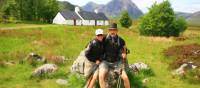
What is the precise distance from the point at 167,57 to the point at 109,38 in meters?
21.4

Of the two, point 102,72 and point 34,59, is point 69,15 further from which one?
point 102,72

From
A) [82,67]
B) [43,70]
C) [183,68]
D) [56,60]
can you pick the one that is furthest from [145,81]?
[56,60]

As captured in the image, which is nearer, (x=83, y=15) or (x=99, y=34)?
(x=99, y=34)

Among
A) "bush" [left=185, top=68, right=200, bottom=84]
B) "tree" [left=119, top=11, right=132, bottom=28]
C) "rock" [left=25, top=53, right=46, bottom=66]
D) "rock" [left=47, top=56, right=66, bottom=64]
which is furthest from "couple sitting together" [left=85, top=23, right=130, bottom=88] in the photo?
"tree" [left=119, top=11, right=132, bottom=28]

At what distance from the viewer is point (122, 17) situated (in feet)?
367

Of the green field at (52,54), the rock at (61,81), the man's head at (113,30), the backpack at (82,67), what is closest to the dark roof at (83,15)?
the green field at (52,54)

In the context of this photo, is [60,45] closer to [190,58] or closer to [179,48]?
[179,48]

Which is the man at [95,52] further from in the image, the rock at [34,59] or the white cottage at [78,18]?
the white cottage at [78,18]

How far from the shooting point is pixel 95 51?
49.0 feet

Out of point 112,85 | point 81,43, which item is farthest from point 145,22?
point 112,85

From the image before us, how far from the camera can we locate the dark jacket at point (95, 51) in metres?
14.7

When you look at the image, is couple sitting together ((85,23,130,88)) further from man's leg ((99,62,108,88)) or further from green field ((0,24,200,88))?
green field ((0,24,200,88))

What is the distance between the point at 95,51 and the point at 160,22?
56.1m

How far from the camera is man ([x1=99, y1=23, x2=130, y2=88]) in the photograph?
14.5 metres
